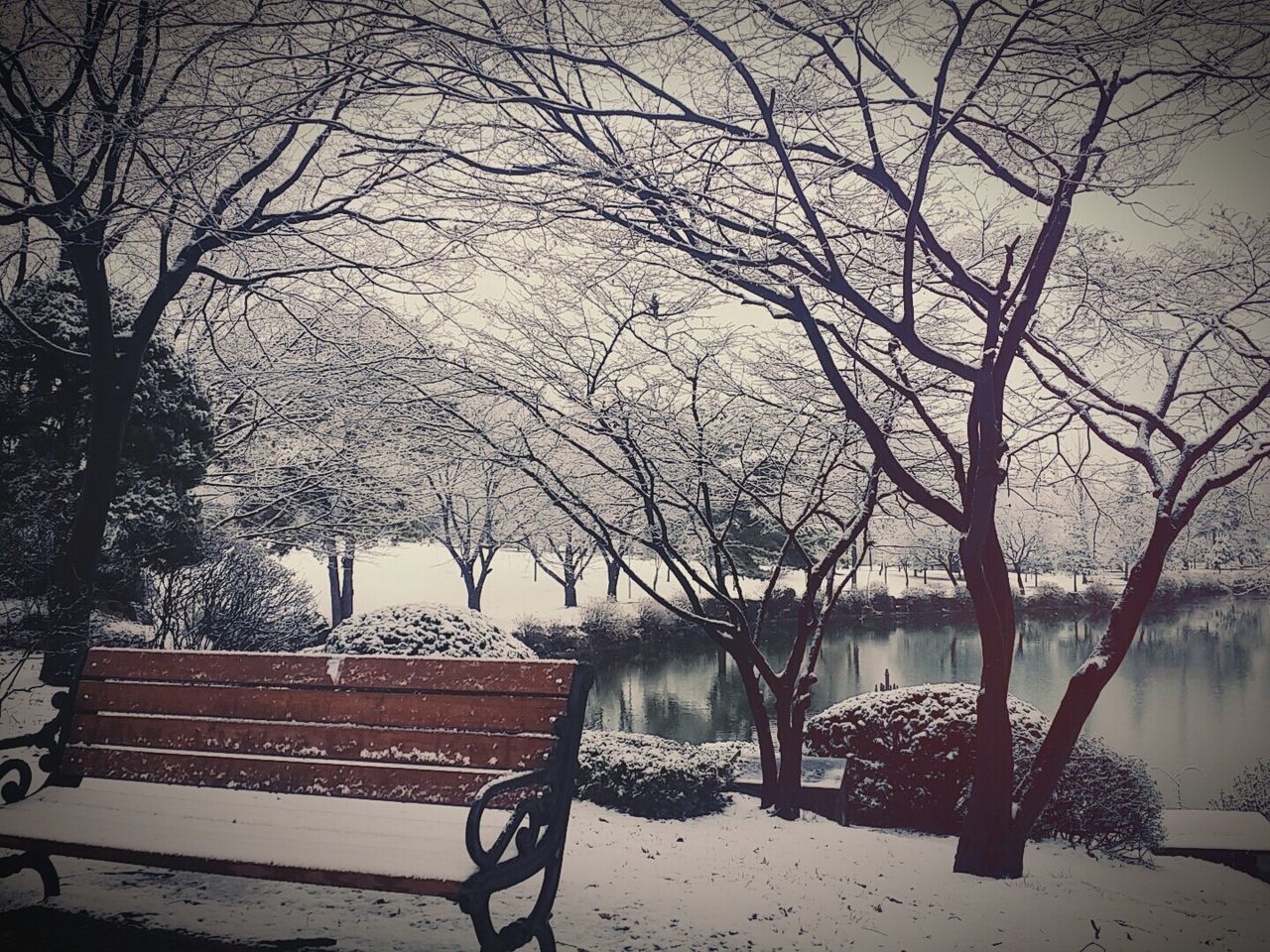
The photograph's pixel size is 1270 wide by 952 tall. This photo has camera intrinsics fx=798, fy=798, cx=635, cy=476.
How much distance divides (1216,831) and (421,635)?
13.5ft

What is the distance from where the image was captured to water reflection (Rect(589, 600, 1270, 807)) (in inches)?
149

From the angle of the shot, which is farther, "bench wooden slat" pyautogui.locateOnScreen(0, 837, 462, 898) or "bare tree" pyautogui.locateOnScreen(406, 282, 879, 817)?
"bare tree" pyautogui.locateOnScreen(406, 282, 879, 817)

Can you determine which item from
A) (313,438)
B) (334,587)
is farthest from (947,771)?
(334,587)

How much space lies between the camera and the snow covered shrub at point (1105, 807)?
12.8 feet

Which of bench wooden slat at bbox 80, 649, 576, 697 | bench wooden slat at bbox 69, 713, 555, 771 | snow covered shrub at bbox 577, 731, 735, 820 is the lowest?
snow covered shrub at bbox 577, 731, 735, 820

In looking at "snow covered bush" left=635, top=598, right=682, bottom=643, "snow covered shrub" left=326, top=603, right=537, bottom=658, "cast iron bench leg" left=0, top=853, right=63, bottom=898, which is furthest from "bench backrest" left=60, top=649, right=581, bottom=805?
"snow covered bush" left=635, top=598, right=682, bottom=643

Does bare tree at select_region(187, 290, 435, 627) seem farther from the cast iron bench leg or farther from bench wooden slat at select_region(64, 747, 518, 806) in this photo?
the cast iron bench leg

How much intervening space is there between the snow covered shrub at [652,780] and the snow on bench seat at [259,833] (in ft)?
7.35

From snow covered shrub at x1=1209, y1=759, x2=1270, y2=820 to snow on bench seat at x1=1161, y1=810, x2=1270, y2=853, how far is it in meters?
0.05

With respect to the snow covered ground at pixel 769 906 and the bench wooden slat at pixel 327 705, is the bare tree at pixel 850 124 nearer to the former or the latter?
the snow covered ground at pixel 769 906

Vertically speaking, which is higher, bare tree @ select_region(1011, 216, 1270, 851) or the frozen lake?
bare tree @ select_region(1011, 216, 1270, 851)

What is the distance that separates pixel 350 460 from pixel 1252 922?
25.7ft

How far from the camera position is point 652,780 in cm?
493

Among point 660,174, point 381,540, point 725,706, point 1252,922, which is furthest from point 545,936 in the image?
point 381,540
